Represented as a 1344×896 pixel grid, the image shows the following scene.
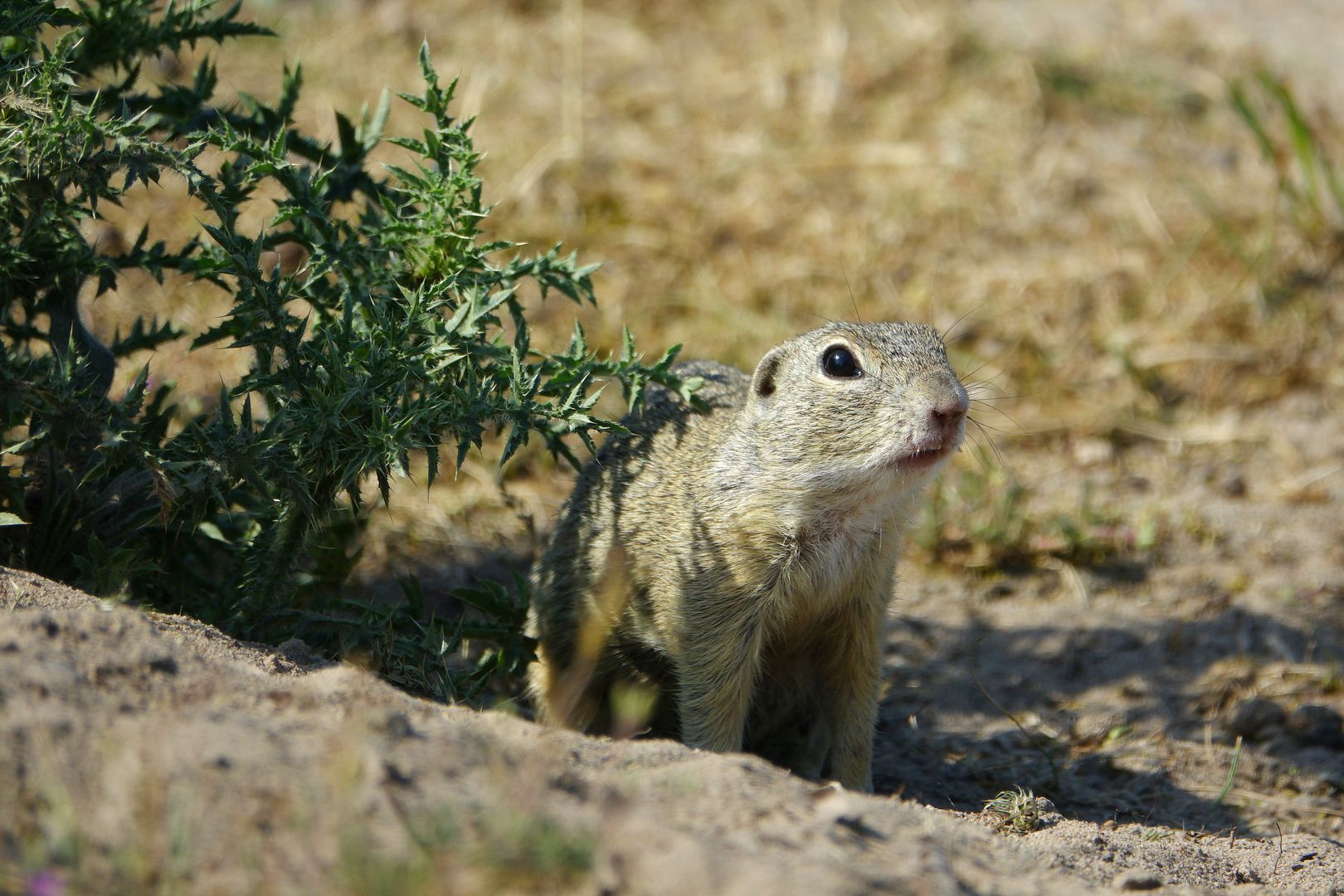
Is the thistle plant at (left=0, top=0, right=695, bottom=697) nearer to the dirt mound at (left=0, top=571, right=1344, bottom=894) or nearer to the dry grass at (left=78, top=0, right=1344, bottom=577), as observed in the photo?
the dirt mound at (left=0, top=571, right=1344, bottom=894)

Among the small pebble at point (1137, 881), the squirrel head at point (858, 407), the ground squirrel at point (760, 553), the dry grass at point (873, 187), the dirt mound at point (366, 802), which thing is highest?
the dry grass at point (873, 187)

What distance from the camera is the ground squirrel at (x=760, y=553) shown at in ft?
13.1

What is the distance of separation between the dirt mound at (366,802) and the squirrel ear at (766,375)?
142 cm

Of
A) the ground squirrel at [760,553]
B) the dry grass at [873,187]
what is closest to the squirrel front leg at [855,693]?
the ground squirrel at [760,553]

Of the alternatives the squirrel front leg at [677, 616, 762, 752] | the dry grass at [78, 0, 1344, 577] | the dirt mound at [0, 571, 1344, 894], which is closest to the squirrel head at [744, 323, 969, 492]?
the squirrel front leg at [677, 616, 762, 752]

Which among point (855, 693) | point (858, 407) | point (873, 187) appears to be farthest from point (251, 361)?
point (873, 187)

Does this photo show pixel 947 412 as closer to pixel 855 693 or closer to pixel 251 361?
pixel 855 693

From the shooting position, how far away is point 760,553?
13.4 ft

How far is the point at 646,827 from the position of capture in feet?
8.08

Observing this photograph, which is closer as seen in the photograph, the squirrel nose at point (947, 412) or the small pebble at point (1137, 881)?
the small pebble at point (1137, 881)

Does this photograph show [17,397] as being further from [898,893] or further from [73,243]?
[898,893]

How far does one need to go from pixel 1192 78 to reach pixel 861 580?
6.12 metres

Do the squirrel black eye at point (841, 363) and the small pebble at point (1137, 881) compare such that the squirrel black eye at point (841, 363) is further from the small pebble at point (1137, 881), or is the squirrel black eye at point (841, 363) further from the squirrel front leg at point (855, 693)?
the small pebble at point (1137, 881)

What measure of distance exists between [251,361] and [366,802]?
1.85 m
